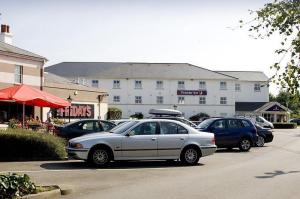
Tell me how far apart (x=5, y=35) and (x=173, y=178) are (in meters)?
28.0

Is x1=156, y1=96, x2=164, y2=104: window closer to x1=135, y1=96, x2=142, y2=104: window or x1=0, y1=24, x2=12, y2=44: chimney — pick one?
x1=135, y1=96, x2=142, y2=104: window

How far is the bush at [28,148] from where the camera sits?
17.9 meters

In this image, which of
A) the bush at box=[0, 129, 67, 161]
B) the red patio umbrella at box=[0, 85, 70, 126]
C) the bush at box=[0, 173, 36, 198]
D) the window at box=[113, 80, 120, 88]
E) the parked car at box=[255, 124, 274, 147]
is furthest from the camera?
the window at box=[113, 80, 120, 88]

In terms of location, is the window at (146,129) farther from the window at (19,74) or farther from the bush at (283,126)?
the bush at (283,126)

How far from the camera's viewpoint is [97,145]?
16078 millimetres

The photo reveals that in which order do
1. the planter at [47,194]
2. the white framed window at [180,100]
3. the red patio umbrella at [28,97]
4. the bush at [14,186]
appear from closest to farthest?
the bush at [14,186] → the planter at [47,194] → the red patio umbrella at [28,97] → the white framed window at [180,100]

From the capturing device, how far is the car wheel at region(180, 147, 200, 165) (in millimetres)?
17094

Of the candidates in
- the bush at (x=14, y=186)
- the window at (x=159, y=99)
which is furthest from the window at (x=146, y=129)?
the window at (x=159, y=99)

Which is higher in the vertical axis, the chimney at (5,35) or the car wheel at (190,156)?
the chimney at (5,35)

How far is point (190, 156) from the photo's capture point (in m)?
17.2

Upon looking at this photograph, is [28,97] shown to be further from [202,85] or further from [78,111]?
[202,85]

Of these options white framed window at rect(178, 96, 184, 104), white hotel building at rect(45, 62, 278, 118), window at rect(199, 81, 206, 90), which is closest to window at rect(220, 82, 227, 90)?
white hotel building at rect(45, 62, 278, 118)

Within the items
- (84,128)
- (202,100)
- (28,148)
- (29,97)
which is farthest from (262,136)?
(202,100)

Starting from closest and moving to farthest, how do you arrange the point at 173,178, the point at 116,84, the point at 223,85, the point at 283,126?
the point at 173,178, the point at 283,126, the point at 116,84, the point at 223,85
